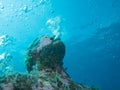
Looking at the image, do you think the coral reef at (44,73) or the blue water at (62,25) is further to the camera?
the blue water at (62,25)

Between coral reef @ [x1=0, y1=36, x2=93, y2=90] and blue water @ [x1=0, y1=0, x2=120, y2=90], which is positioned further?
blue water @ [x1=0, y1=0, x2=120, y2=90]

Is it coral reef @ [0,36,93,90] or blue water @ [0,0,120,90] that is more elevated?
blue water @ [0,0,120,90]

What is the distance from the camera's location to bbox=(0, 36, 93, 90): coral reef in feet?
16.6

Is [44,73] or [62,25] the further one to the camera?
[62,25]

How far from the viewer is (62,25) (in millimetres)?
28031

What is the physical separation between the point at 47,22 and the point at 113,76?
4752 cm

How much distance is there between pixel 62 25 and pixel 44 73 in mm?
21771

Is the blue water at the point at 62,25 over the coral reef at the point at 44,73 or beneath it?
over

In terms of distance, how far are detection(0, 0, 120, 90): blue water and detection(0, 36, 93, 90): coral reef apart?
9302 mm

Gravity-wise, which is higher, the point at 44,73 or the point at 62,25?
the point at 62,25

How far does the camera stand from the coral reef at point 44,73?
5055 mm

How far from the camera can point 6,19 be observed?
23.1m

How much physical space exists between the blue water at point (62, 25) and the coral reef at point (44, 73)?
366 inches

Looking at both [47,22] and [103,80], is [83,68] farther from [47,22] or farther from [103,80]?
[47,22]
